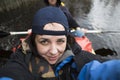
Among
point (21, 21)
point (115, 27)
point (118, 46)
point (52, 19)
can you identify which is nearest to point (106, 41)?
point (118, 46)

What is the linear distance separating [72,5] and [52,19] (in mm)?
10146

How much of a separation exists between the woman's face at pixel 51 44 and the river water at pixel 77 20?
4.25 metres

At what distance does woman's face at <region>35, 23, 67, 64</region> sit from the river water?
13.9 ft

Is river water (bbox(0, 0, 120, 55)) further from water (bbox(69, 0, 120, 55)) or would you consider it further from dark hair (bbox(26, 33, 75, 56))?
dark hair (bbox(26, 33, 75, 56))

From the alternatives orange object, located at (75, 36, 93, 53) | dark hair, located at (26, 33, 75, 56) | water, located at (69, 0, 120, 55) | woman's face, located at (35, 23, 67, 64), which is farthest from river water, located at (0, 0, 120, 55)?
woman's face, located at (35, 23, 67, 64)

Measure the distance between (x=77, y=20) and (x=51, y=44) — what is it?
7.17 m

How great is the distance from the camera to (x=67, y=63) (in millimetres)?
1961

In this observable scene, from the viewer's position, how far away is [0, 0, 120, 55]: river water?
263 inches

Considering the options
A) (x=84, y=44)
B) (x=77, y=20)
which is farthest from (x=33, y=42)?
(x=77, y=20)

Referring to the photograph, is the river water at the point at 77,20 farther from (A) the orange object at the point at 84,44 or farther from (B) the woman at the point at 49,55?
(B) the woman at the point at 49,55

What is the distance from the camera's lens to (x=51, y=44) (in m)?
1.87

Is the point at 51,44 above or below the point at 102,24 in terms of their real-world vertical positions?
above

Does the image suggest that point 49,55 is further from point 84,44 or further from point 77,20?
point 77,20

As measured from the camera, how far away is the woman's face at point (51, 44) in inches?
73.4
